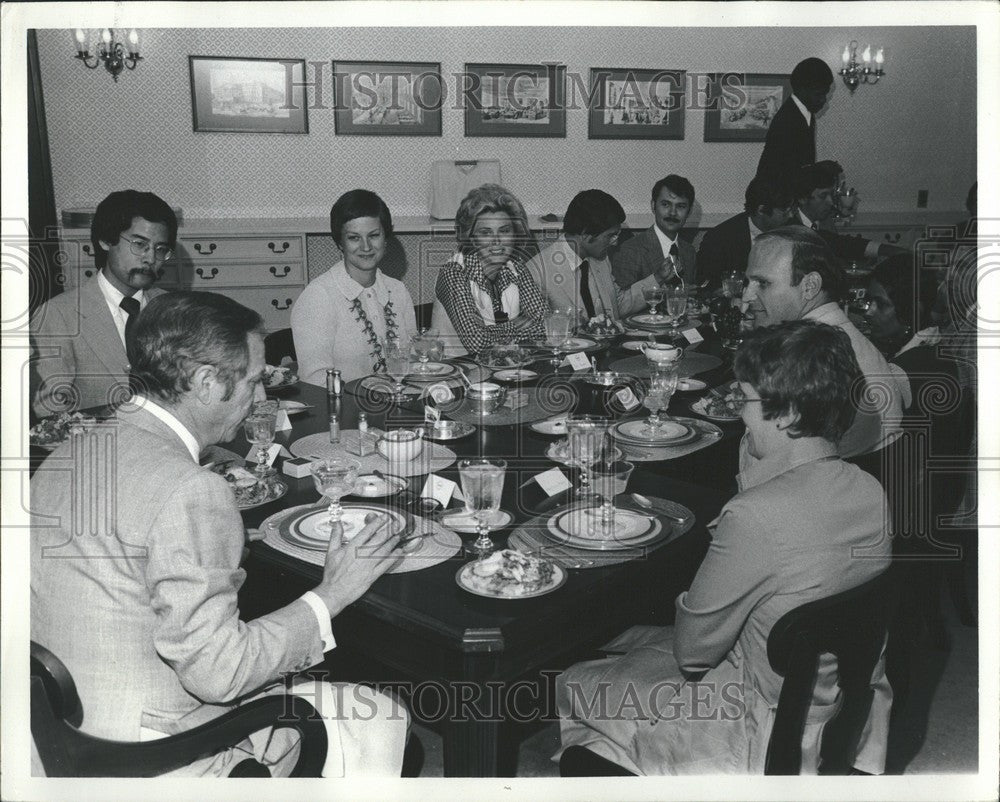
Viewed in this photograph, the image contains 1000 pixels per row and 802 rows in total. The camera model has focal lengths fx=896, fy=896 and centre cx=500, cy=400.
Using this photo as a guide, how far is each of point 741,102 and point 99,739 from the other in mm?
6798

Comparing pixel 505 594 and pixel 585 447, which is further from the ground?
pixel 585 447

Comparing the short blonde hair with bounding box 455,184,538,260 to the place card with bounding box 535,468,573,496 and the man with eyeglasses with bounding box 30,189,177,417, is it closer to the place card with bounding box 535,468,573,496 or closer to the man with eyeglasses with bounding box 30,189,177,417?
the man with eyeglasses with bounding box 30,189,177,417

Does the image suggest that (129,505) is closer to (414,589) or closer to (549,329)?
(414,589)

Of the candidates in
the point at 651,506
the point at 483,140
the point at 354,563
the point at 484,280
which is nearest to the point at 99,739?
the point at 354,563

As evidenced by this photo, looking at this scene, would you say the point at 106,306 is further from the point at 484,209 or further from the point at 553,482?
the point at 553,482

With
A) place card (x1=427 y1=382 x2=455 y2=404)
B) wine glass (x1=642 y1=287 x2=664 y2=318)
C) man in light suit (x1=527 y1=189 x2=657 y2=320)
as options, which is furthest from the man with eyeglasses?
wine glass (x1=642 y1=287 x2=664 y2=318)

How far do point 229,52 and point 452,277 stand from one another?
10.3 ft

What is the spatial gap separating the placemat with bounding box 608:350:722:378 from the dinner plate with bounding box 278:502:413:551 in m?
1.63

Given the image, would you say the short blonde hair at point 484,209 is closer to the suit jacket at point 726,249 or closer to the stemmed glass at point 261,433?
the suit jacket at point 726,249

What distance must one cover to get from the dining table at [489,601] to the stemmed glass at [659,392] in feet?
0.65

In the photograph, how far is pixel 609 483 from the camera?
80.4 inches

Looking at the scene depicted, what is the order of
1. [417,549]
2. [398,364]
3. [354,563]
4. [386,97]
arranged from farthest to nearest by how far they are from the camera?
[386,97] → [398,364] → [417,549] → [354,563]

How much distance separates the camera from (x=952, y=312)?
289 cm

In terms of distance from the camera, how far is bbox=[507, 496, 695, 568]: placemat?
1816 millimetres
